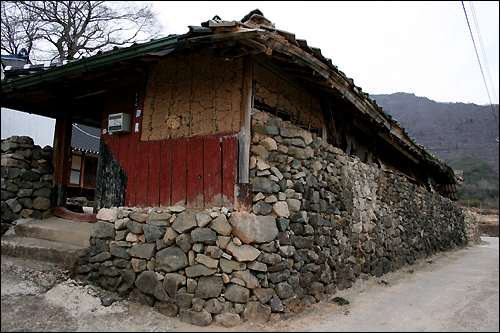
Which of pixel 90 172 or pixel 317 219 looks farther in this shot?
pixel 90 172

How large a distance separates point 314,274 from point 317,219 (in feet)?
2.48

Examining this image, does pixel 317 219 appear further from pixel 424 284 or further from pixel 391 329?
pixel 424 284

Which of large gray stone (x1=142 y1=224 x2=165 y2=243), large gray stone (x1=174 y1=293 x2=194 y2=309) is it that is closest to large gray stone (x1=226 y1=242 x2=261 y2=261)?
large gray stone (x1=174 y1=293 x2=194 y2=309)

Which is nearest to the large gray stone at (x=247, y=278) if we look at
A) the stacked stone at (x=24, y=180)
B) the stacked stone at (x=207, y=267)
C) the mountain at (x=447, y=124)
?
the stacked stone at (x=207, y=267)

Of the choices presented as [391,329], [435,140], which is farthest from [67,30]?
[435,140]

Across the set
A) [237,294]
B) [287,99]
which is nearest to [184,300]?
[237,294]

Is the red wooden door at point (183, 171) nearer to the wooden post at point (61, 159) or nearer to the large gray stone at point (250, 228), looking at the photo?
the large gray stone at point (250, 228)

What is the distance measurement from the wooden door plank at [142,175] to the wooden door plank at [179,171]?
513 millimetres

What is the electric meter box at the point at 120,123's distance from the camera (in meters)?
5.06

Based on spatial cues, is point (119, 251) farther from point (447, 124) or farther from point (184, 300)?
point (447, 124)

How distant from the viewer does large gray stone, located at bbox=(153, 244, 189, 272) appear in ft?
12.8

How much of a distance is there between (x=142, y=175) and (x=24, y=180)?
2.54 meters

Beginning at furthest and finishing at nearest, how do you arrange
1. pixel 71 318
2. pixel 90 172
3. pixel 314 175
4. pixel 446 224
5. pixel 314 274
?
1. pixel 446 224
2. pixel 90 172
3. pixel 314 175
4. pixel 314 274
5. pixel 71 318

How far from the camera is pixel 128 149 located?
5.09 meters
